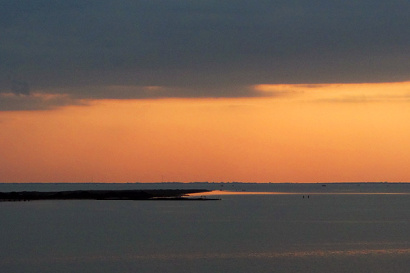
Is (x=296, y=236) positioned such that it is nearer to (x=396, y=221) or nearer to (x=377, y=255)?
(x=377, y=255)

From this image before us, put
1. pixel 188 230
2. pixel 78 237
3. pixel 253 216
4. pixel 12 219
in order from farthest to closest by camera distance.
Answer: pixel 253 216 < pixel 12 219 < pixel 188 230 < pixel 78 237

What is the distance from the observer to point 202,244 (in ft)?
231

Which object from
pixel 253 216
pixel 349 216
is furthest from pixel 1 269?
pixel 349 216

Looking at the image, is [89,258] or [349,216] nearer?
[89,258]

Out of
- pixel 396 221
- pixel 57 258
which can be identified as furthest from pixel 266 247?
pixel 396 221

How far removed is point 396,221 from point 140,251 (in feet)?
172

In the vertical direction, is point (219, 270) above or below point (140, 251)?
below

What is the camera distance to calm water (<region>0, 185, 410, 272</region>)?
183 ft

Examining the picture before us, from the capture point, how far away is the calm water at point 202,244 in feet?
183

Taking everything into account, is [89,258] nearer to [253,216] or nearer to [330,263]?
[330,263]

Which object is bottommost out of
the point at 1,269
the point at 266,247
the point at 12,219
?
the point at 1,269

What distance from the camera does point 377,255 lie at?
62406 millimetres

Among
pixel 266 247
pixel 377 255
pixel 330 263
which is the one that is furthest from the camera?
pixel 266 247

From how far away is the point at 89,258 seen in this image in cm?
5944
